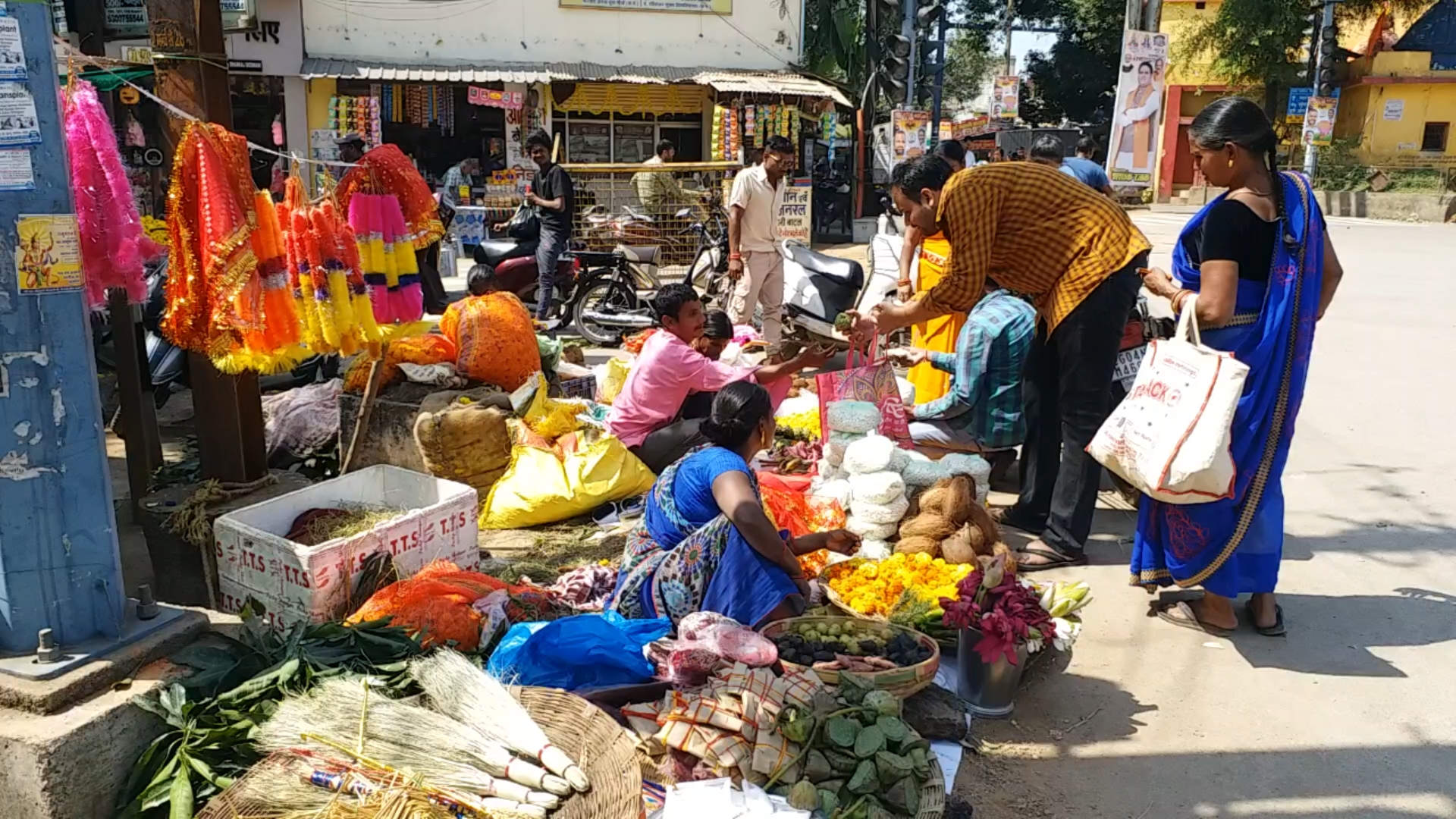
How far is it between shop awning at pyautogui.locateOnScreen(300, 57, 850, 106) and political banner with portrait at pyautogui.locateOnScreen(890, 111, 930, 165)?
129 inches

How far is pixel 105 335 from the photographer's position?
24.9 feet

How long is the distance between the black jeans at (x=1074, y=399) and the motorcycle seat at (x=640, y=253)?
6.27 metres

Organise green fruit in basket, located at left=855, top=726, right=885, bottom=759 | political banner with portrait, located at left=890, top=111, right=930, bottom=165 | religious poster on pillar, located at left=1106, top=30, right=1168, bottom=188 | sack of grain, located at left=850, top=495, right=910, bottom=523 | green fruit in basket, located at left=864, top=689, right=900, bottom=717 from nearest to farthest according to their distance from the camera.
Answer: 1. green fruit in basket, located at left=855, top=726, right=885, bottom=759
2. green fruit in basket, located at left=864, top=689, right=900, bottom=717
3. sack of grain, located at left=850, top=495, right=910, bottom=523
4. religious poster on pillar, located at left=1106, top=30, right=1168, bottom=188
5. political banner with portrait, located at left=890, top=111, right=930, bottom=165

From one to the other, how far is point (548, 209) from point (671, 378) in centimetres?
534

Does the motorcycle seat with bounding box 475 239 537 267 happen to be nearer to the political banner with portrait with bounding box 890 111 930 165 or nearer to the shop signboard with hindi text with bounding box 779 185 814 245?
the shop signboard with hindi text with bounding box 779 185 814 245

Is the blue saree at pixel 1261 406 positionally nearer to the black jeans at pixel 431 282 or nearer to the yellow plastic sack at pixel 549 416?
the yellow plastic sack at pixel 549 416

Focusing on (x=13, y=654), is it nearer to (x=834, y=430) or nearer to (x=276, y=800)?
(x=276, y=800)

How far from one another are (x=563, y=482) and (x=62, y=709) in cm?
290

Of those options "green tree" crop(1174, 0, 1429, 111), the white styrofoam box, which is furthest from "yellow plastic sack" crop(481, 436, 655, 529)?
"green tree" crop(1174, 0, 1429, 111)

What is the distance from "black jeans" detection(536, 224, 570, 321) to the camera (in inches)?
399

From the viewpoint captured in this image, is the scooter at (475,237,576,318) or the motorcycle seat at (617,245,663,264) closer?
the scooter at (475,237,576,318)

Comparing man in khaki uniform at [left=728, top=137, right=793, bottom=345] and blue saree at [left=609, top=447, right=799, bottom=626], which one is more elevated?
man in khaki uniform at [left=728, top=137, right=793, bottom=345]

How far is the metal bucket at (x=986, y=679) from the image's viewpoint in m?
3.50

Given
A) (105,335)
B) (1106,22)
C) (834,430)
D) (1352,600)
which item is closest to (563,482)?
(834,430)
